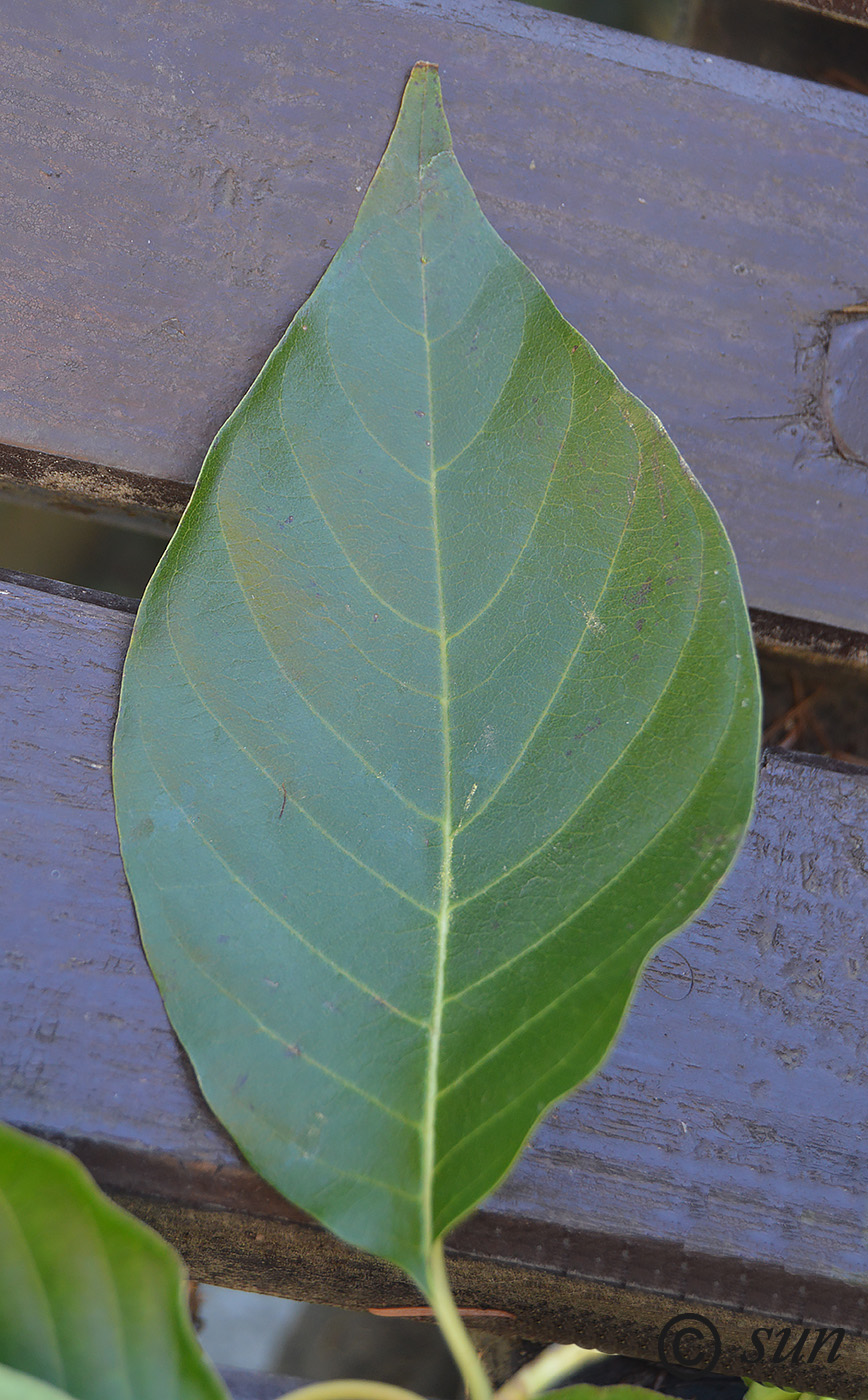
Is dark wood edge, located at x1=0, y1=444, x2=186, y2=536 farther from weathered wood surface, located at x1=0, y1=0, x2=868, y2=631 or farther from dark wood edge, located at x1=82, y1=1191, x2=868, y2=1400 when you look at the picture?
dark wood edge, located at x1=82, y1=1191, x2=868, y2=1400

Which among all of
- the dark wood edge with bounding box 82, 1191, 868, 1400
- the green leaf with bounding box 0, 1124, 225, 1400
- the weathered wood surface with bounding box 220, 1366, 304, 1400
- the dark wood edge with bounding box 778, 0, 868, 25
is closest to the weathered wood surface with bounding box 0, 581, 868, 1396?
the dark wood edge with bounding box 82, 1191, 868, 1400

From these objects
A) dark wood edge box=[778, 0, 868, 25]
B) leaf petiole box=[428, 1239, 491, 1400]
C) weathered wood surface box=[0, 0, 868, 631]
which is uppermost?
dark wood edge box=[778, 0, 868, 25]

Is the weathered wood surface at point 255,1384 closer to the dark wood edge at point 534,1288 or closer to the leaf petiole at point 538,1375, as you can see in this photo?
the dark wood edge at point 534,1288

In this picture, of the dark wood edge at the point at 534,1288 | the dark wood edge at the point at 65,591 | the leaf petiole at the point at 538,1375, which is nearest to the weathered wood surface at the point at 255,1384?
the dark wood edge at the point at 534,1288

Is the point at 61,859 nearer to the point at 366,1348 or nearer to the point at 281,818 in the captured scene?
→ the point at 281,818

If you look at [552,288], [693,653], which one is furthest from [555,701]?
[552,288]

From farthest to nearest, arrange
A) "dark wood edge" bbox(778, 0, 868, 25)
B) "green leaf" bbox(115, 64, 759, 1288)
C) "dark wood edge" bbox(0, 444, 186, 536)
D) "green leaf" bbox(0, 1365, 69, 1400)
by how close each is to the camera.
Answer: "dark wood edge" bbox(778, 0, 868, 25)
"dark wood edge" bbox(0, 444, 186, 536)
"green leaf" bbox(115, 64, 759, 1288)
"green leaf" bbox(0, 1365, 69, 1400)
